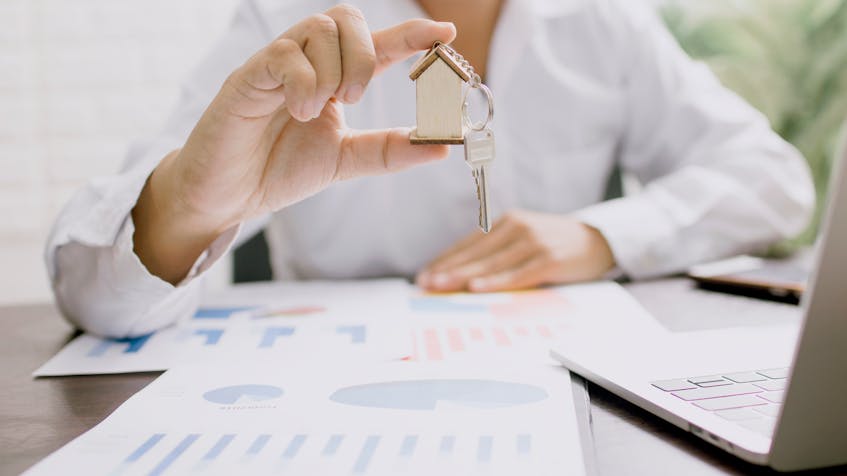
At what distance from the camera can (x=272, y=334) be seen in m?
0.74

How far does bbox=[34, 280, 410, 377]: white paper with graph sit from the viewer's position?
672mm

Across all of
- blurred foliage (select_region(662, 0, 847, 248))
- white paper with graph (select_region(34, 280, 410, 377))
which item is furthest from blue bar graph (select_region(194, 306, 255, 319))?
blurred foliage (select_region(662, 0, 847, 248))

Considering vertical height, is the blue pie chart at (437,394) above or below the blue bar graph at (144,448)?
below

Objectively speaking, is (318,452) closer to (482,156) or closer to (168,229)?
(482,156)

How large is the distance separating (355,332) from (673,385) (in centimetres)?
33

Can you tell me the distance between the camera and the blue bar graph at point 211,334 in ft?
2.39

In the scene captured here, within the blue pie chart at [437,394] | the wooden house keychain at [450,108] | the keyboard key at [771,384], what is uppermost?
the wooden house keychain at [450,108]

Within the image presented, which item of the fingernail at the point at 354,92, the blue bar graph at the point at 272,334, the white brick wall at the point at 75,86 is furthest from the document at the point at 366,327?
the white brick wall at the point at 75,86

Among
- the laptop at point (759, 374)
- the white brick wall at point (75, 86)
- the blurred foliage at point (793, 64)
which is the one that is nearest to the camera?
the laptop at point (759, 374)

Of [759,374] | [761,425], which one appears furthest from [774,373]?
[761,425]

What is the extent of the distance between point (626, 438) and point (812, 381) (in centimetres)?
12

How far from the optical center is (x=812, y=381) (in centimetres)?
38

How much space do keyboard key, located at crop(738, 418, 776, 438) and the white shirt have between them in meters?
0.62

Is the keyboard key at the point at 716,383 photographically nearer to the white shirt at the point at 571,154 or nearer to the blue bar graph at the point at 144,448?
the blue bar graph at the point at 144,448
